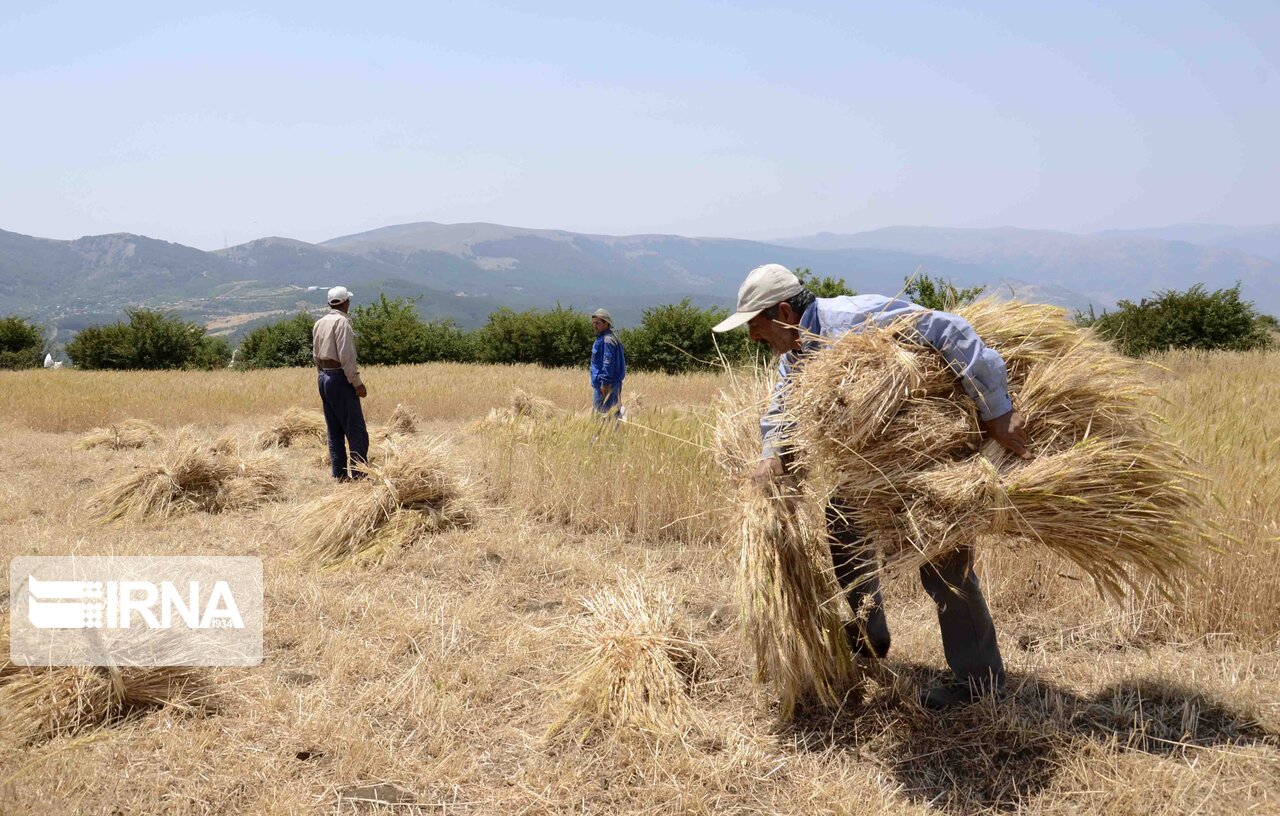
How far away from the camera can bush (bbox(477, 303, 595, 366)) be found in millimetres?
23578

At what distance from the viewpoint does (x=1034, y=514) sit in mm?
2334

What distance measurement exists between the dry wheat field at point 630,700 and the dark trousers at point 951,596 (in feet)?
0.50

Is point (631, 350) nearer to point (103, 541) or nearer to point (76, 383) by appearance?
point (76, 383)

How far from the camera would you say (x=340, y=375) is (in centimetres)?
655

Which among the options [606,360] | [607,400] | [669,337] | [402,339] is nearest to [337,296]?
[606,360]

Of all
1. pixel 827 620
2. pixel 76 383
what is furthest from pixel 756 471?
pixel 76 383

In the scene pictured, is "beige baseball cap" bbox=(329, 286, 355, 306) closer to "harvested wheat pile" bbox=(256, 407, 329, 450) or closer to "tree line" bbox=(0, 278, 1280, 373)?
"harvested wheat pile" bbox=(256, 407, 329, 450)

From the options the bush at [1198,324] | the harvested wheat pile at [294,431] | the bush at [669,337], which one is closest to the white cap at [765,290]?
the harvested wheat pile at [294,431]

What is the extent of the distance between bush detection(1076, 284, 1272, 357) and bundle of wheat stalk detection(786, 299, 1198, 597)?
625 inches

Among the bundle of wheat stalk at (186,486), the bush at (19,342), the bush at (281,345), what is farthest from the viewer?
the bush at (281,345)

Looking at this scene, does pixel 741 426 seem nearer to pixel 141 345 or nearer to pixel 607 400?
pixel 607 400

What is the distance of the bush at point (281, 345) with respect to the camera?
2492 centimetres

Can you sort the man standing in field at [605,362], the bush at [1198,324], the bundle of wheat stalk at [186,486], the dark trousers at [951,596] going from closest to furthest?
the dark trousers at [951,596], the bundle of wheat stalk at [186,486], the man standing in field at [605,362], the bush at [1198,324]

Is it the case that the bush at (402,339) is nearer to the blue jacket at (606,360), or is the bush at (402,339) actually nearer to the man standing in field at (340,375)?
the blue jacket at (606,360)
